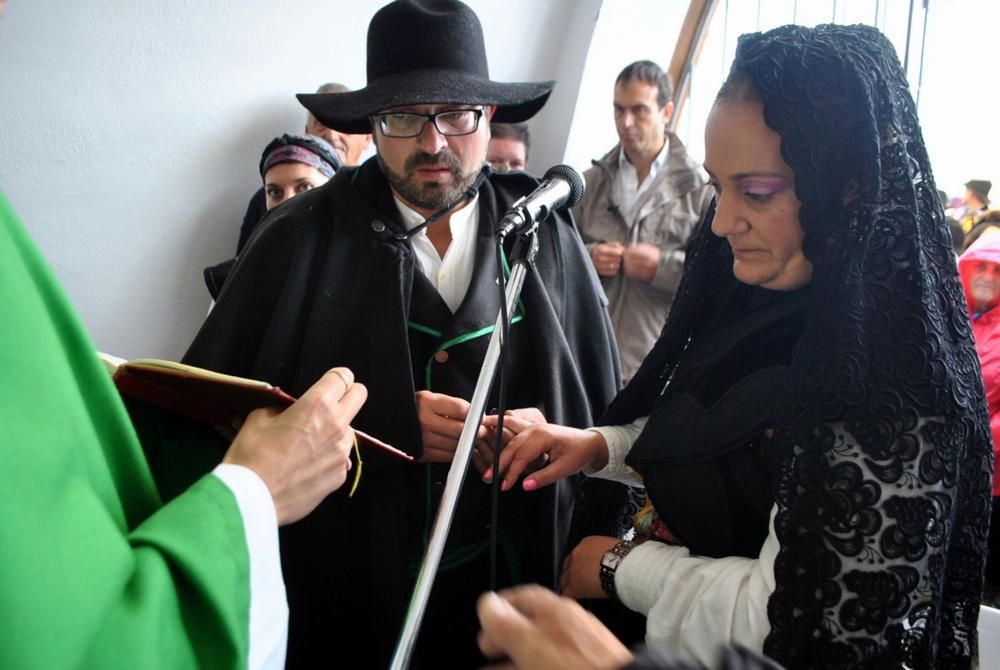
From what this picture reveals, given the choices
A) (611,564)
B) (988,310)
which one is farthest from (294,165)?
(988,310)

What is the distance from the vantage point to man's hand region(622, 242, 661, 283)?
9.93 ft

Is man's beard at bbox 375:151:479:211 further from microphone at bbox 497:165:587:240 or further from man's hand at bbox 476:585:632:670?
man's hand at bbox 476:585:632:670

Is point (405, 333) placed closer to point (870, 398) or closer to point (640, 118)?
point (870, 398)

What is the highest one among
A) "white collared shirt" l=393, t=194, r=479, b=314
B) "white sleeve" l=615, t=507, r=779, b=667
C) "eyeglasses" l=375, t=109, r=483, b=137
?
"eyeglasses" l=375, t=109, r=483, b=137

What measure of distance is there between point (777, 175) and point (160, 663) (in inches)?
39.2

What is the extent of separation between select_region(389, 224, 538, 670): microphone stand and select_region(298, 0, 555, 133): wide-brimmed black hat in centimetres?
61

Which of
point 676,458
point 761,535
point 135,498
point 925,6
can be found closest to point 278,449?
point 135,498

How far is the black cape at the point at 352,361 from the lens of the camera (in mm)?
1549

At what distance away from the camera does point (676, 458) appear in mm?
1219

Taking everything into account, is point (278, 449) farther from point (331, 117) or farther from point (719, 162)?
point (331, 117)

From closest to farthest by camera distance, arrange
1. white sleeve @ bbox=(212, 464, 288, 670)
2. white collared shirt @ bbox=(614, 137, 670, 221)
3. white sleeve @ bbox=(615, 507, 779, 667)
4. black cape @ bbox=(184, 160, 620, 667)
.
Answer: white sleeve @ bbox=(212, 464, 288, 670) → white sleeve @ bbox=(615, 507, 779, 667) → black cape @ bbox=(184, 160, 620, 667) → white collared shirt @ bbox=(614, 137, 670, 221)

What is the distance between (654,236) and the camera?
3.17 m

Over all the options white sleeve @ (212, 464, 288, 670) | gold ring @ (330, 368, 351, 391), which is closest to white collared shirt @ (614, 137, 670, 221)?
gold ring @ (330, 368, 351, 391)

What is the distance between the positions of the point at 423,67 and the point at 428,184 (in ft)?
0.92
